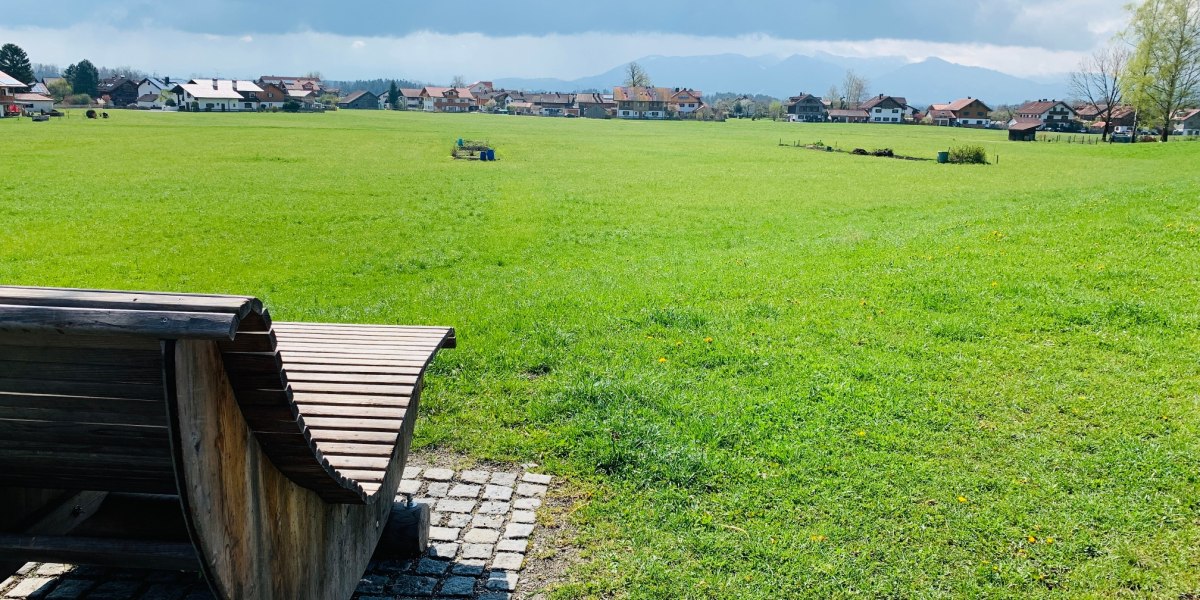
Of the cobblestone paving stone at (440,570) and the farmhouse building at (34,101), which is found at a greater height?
the farmhouse building at (34,101)

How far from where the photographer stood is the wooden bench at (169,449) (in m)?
2.14

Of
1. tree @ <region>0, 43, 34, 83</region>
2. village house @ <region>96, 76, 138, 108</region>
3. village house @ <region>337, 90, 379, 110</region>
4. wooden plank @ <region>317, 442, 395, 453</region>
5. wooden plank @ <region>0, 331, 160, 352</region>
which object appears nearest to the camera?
wooden plank @ <region>0, 331, 160, 352</region>

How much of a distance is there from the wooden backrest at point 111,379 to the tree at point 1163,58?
8146 centimetres

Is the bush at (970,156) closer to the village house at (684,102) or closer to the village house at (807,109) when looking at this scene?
A: the village house at (807,109)

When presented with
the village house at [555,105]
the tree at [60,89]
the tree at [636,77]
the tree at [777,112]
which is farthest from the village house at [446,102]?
the tree at [60,89]

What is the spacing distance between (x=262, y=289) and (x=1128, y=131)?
437ft

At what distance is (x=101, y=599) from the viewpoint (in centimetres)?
432

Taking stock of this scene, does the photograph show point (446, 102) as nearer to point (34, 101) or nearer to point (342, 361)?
point (34, 101)

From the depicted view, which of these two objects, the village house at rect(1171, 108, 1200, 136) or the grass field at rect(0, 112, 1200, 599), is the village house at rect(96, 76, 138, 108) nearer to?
the grass field at rect(0, 112, 1200, 599)

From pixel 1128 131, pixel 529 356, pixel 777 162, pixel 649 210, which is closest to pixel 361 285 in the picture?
pixel 529 356

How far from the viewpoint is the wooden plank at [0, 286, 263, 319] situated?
6.88ft

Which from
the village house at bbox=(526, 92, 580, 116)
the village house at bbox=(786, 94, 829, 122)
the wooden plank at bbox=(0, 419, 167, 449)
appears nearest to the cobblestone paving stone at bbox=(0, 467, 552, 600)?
the wooden plank at bbox=(0, 419, 167, 449)

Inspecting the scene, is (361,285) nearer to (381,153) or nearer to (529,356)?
(529,356)

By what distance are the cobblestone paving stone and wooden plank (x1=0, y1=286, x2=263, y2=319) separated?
2.70 m
